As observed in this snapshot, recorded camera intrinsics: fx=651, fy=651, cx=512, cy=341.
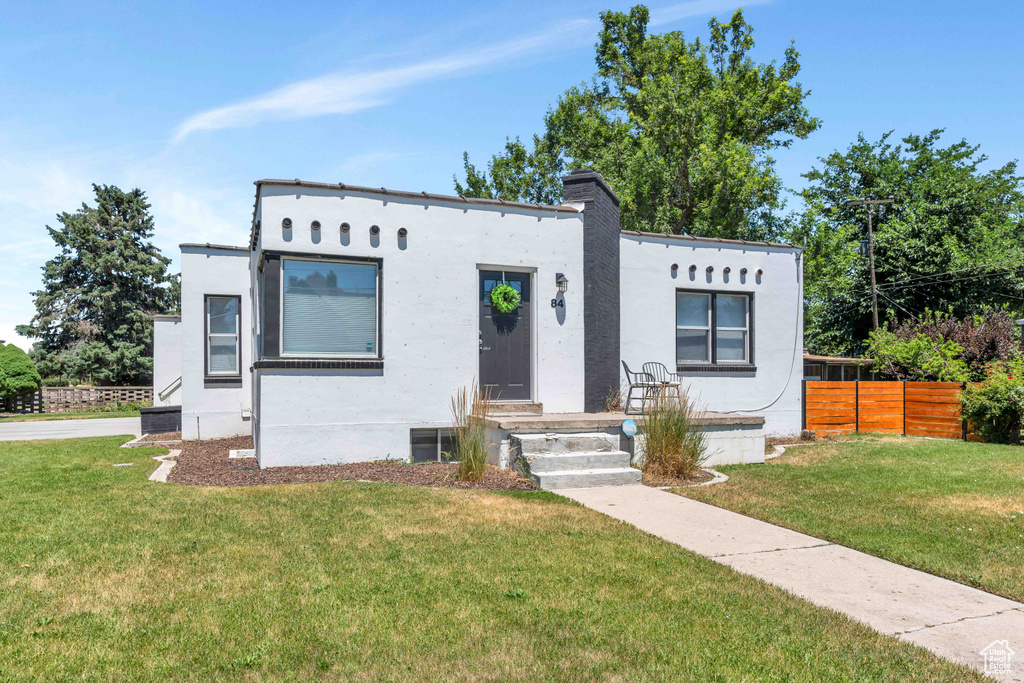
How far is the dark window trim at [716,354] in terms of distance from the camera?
39.0ft

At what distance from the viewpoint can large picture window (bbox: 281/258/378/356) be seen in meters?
8.85

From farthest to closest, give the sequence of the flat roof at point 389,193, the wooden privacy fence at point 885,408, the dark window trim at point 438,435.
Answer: the wooden privacy fence at point 885,408 < the dark window trim at point 438,435 < the flat roof at point 389,193

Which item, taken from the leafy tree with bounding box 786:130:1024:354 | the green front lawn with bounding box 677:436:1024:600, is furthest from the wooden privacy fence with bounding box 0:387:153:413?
the leafy tree with bounding box 786:130:1024:354

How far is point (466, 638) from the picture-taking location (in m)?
3.33

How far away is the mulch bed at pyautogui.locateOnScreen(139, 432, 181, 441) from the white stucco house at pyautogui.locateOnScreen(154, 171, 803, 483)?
997 mm

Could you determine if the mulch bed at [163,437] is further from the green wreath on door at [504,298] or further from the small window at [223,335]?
the green wreath on door at [504,298]

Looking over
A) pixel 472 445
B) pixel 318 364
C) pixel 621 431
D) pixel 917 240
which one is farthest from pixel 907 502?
pixel 917 240

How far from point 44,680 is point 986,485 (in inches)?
369

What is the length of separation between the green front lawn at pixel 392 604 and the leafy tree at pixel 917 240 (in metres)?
Answer: 24.9

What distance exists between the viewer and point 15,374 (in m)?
24.8

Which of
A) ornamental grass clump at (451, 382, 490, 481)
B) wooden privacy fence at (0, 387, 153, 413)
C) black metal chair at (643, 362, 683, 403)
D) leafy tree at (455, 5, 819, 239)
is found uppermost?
leafy tree at (455, 5, 819, 239)

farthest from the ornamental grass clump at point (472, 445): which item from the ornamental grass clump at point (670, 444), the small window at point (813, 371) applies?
the small window at point (813, 371)

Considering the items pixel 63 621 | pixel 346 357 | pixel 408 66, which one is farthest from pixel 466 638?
pixel 408 66

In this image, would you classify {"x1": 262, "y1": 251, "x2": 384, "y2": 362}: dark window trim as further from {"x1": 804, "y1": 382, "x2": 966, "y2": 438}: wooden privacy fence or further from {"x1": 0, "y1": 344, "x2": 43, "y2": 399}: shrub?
{"x1": 0, "y1": 344, "x2": 43, "y2": 399}: shrub
